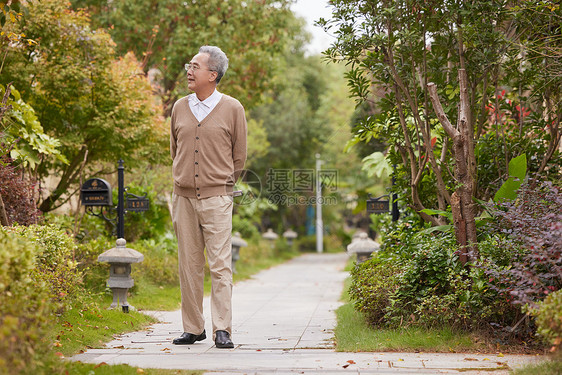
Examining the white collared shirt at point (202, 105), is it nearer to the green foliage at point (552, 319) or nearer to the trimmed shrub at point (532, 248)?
the trimmed shrub at point (532, 248)

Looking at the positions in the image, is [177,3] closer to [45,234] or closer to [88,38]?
[88,38]

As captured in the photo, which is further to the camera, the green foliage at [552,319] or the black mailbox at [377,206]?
the black mailbox at [377,206]

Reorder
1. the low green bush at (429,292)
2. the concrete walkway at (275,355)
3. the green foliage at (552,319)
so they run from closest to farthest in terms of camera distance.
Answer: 1. the green foliage at (552,319)
2. the concrete walkway at (275,355)
3. the low green bush at (429,292)

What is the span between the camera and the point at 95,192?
8016 mm

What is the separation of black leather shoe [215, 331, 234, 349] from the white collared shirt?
5.35 feet

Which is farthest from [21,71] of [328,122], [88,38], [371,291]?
[328,122]

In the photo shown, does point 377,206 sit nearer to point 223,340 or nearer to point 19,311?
point 223,340

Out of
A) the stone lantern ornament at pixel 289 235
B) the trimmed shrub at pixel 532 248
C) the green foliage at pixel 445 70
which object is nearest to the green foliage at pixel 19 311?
the trimmed shrub at pixel 532 248

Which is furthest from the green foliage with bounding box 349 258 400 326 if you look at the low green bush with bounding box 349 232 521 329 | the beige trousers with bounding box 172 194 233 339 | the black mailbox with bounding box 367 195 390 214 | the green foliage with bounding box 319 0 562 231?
the black mailbox with bounding box 367 195 390 214

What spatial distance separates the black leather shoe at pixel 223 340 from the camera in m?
4.80

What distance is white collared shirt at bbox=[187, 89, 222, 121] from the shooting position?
5059mm

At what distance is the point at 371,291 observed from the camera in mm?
5605

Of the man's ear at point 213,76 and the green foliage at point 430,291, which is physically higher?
the man's ear at point 213,76

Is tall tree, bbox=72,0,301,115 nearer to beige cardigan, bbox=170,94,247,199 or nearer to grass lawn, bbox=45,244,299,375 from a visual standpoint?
grass lawn, bbox=45,244,299,375
